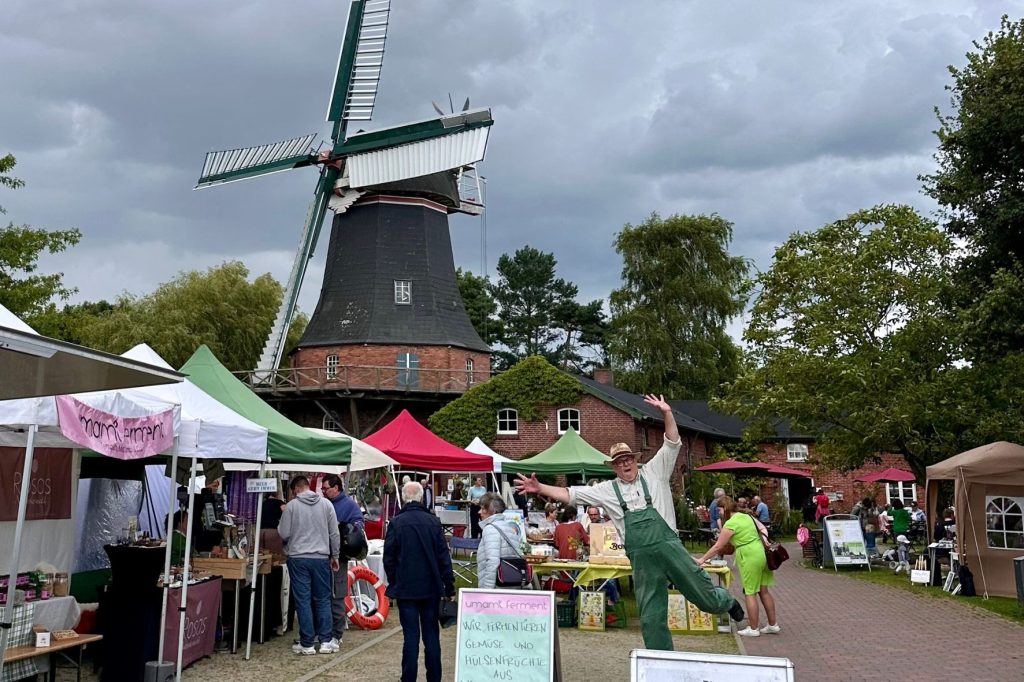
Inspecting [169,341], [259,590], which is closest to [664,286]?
[169,341]

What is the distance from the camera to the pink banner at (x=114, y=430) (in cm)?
682

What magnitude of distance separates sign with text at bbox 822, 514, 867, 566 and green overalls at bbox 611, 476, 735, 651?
16299 millimetres

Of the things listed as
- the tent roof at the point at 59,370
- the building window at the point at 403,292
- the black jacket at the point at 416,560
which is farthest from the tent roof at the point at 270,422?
the building window at the point at 403,292

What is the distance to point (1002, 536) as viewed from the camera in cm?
1612

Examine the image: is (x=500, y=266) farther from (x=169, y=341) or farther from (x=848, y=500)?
(x=848, y=500)

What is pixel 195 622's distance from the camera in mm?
9570

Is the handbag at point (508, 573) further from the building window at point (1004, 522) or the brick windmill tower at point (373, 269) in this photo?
the brick windmill tower at point (373, 269)

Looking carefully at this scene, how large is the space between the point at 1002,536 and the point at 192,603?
1324cm

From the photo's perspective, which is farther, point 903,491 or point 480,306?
point 480,306

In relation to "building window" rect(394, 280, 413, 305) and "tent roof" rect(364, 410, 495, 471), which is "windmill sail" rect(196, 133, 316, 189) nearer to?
"building window" rect(394, 280, 413, 305)

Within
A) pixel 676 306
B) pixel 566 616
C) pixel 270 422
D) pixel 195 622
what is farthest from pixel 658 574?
pixel 676 306

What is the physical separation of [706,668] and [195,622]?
20.9ft

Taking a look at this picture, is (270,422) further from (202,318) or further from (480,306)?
(480,306)

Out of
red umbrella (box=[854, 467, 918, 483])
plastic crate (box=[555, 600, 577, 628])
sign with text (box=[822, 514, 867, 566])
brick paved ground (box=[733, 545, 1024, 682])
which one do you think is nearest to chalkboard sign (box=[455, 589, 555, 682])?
brick paved ground (box=[733, 545, 1024, 682])
